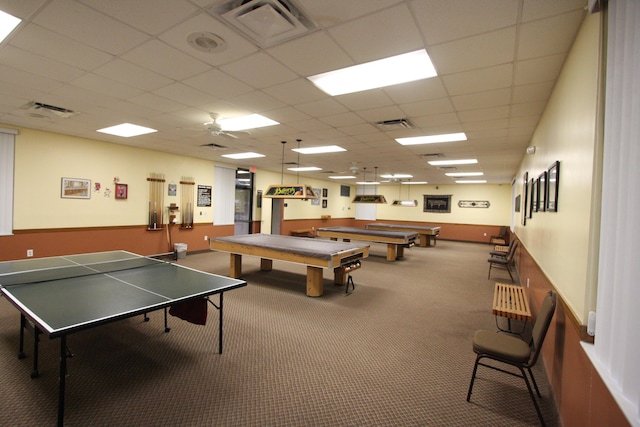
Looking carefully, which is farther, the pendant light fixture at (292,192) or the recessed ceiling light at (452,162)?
the recessed ceiling light at (452,162)

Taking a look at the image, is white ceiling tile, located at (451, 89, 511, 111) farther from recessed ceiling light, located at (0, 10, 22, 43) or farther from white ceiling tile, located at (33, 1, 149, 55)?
recessed ceiling light, located at (0, 10, 22, 43)

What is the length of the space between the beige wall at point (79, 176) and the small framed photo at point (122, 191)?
89 mm

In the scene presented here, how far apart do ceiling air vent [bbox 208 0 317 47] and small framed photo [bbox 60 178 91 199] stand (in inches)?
240

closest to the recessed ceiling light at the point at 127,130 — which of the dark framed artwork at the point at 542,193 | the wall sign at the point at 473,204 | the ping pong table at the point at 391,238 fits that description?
the ping pong table at the point at 391,238

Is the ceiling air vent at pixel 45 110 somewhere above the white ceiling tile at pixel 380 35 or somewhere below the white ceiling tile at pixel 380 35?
below

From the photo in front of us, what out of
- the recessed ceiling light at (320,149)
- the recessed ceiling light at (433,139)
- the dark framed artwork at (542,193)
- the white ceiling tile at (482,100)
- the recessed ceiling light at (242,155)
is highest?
the recessed ceiling light at (242,155)

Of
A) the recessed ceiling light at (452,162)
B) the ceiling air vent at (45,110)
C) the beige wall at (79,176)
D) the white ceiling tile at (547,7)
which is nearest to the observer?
the white ceiling tile at (547,7)

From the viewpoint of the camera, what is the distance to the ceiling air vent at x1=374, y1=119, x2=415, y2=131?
445 cm

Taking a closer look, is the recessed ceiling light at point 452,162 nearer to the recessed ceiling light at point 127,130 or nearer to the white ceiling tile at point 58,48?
the recessed ceiling light at point 127,130

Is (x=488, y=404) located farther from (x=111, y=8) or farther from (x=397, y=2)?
(x=111, y=8)

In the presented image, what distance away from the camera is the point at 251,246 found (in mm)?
5645

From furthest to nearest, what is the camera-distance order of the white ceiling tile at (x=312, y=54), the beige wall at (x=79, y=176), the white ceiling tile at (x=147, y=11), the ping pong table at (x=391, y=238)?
the ping pong table at (x=391, y=238) < the beige wall at (x=79, y=176) < the white ceiling tile at (x=312, y=54) < the white ceiling tile at (x=147, y=11)

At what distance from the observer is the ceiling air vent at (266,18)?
1.95 metres

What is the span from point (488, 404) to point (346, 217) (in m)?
14.7
